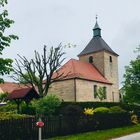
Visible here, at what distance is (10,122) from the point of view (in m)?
18.8

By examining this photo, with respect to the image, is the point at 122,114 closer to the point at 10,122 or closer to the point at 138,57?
the point at 10,122

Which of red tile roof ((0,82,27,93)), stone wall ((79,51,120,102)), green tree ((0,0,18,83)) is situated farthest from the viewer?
red tile roof ((0,82,27,93))

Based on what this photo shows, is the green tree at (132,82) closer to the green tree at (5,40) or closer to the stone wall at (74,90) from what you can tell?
the stone wall at (74,90)

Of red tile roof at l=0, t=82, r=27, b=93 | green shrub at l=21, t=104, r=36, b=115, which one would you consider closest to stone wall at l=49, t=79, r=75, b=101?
red tile roof at l=0, t=82, r=27, b=93

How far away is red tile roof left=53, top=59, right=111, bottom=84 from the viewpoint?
171 feet

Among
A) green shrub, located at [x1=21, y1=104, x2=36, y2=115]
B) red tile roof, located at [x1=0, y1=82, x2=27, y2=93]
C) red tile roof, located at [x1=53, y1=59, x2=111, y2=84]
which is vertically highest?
red tile roof, located at [x1=53, y1=59, x2=111, y2=84]

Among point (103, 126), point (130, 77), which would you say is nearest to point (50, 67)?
point (130, 77)

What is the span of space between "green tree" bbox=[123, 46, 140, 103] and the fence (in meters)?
27.0

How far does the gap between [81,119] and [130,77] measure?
3600 centimetres

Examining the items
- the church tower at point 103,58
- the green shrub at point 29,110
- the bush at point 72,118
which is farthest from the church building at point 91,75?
the bush at point 72,118

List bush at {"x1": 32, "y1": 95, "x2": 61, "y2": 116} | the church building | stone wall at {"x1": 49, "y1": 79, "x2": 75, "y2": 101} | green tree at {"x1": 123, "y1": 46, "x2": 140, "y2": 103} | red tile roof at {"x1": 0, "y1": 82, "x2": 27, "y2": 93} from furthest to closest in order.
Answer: red tile roof at {"x1": 0, "y1": 82, "x2": 27, "y2": 93}, green tree at {"x1": 123, "y1": 46, "x2": 140, "y2": 103}, the church building, stone wall at {"x1": 49, "y1": 79, "x2": 75, "y2": 101}, bush at {"x1": 32, "y1": 95, "x2": 61, "y2": 116}

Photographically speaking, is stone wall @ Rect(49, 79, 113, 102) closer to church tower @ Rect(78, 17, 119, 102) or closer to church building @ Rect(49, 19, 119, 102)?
church building @ Rect(49, 19, 119, 102)

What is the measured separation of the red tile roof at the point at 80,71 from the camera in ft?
171

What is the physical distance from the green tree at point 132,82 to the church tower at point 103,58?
321 centimetres
